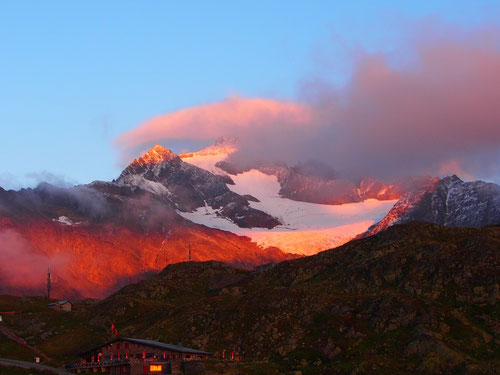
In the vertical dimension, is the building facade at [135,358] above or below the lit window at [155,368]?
above

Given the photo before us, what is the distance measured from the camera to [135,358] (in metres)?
159

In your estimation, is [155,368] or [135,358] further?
[135,358]

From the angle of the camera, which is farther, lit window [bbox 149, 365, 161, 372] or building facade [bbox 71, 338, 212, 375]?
lit window [bbox 149, 365, 161, 372]

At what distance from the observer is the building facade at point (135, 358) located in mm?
155250

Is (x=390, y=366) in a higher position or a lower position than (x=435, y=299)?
lower

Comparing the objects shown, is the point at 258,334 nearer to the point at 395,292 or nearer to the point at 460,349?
the point at 395,292

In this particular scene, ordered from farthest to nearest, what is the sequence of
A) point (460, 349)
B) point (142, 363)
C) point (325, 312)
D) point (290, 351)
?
1. point (325, 312)
2. point (290, 351)
3. point (460, 349)
4. point (142, 363)

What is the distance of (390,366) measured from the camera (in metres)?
163

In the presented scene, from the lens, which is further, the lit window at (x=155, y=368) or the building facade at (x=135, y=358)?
the lit window at (x=155, y=368)

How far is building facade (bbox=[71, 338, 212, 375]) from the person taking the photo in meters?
155


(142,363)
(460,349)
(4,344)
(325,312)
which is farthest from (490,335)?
(4,344)

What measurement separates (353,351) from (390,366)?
11.9 m

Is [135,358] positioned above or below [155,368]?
above

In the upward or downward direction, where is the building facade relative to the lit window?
upward
